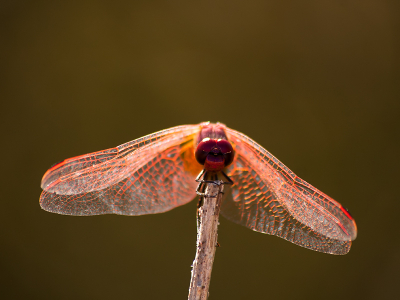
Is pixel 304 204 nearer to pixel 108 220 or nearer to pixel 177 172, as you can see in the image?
pixel 177 172

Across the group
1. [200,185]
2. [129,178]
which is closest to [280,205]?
[200,185]

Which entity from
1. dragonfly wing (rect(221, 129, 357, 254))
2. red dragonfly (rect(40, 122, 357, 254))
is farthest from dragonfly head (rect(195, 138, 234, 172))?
dragonfly wing (rect(221, 129, 357, 254))

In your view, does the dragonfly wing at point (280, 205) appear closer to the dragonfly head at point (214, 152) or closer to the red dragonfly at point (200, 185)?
the red dragonfly at point (200, 185)

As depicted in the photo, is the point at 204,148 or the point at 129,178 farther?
the point at 129,178

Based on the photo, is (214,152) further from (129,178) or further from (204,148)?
(129,178)

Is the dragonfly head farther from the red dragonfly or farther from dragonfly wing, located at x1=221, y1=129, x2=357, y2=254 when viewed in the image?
dragonfly wing, located at x1=221, y1=129, x2=357, y2=254

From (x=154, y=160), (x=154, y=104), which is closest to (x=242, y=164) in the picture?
(x=154, y=160)
